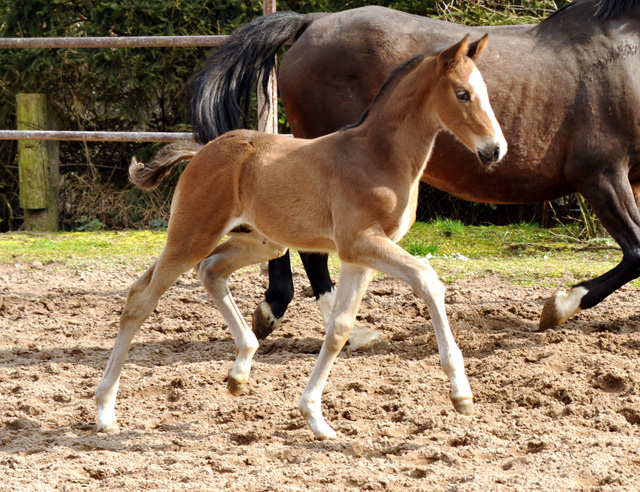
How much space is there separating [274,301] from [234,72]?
139 centimetres

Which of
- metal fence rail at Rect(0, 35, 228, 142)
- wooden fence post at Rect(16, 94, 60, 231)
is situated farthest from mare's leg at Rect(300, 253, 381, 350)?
wooden fence post at Rect(16, 94, 60, 231)

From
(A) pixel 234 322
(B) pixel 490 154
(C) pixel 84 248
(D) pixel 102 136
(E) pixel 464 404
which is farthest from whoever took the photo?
(C) pixel 84 248

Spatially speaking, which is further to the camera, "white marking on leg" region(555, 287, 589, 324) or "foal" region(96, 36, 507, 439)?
"white marking on leg" region(555, 287, 589, 324)

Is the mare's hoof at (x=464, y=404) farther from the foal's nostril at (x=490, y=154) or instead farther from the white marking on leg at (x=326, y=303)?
the white marking on leg at (x=326, y=303)

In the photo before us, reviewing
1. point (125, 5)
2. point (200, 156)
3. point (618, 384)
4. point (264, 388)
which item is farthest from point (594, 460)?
point (125, 5)

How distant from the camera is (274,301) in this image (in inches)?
196

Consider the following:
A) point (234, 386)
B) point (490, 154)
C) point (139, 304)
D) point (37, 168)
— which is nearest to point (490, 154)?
point (490, 154)

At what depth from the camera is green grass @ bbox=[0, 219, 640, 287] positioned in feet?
20.4

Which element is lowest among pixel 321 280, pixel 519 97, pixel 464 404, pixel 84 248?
pixel 84 248

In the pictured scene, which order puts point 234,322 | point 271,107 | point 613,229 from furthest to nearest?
1. point 271,107
2. point 613,229
3. point 234,322

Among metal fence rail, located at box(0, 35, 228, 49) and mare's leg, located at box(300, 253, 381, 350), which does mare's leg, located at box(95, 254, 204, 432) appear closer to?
mare's leg, located at box(300, 253, 381, 350)

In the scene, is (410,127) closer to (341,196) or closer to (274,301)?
(341,196)

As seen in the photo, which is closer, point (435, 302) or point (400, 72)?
point (435, 302)

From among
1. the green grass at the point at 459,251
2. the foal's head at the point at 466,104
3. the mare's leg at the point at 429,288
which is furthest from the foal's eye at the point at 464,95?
the green grass at the point at 459,251
